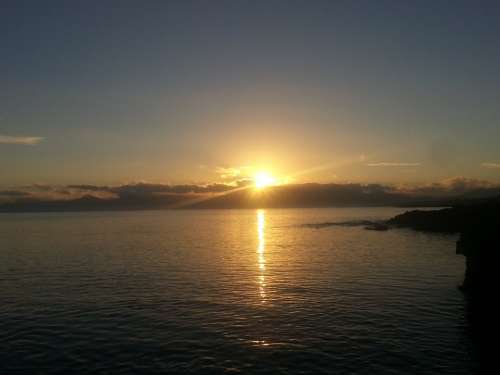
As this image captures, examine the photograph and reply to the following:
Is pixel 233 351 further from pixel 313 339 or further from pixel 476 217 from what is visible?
pixel 476 217

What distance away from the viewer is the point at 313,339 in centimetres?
3481

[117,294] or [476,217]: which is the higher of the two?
[476,217]

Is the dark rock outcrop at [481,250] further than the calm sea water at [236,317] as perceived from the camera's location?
Yes

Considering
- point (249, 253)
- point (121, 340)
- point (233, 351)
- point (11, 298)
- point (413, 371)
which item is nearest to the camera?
point (413, 371)

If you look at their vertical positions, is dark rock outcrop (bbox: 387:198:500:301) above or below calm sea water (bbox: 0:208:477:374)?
above

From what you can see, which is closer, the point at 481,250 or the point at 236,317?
the point at 236,317

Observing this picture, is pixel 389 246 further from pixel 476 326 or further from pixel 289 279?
pixel 476 326

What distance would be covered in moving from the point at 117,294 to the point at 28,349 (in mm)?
19682

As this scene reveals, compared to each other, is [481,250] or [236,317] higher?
[481,250]

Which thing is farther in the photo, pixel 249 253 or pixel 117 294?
pixel 249 253

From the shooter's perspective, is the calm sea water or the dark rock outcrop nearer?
the calm sea water

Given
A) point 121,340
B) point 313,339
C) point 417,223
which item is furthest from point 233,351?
point 417,223

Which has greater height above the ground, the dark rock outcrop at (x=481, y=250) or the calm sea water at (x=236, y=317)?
the dark rock outcrop at (x=481, y=250)

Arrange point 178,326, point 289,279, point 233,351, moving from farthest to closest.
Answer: point 289,279 → point 178,326 → point 233,351
